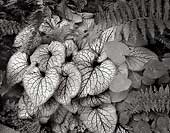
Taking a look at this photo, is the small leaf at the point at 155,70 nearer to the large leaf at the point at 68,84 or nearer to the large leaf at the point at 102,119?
the large leaf at the point at 102,119

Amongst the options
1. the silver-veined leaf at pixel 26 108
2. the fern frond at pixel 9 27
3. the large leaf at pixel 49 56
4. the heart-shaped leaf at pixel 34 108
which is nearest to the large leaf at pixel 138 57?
the large leaf at pixel 49 56

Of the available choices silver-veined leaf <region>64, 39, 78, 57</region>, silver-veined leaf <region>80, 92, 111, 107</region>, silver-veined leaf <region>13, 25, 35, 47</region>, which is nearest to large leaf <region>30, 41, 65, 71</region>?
silver-veined leaf <region>64, 39, 78, 57</region>

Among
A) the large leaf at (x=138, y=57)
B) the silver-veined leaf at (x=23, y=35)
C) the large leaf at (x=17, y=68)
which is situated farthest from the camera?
the silver-veined leaf at (x=23, y=35)

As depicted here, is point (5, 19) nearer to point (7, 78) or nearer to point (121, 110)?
point (7, 78)

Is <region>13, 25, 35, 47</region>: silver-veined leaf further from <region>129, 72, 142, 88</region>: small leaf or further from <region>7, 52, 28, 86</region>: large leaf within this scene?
<region>129, 72, 142, 88</region>: small leaf

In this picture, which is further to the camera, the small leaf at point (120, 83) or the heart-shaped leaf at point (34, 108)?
the heart-shaped leaf at point (34, 108)

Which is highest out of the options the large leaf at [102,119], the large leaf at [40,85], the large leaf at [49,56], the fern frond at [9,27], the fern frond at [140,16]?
the fern frond at [140,16]
